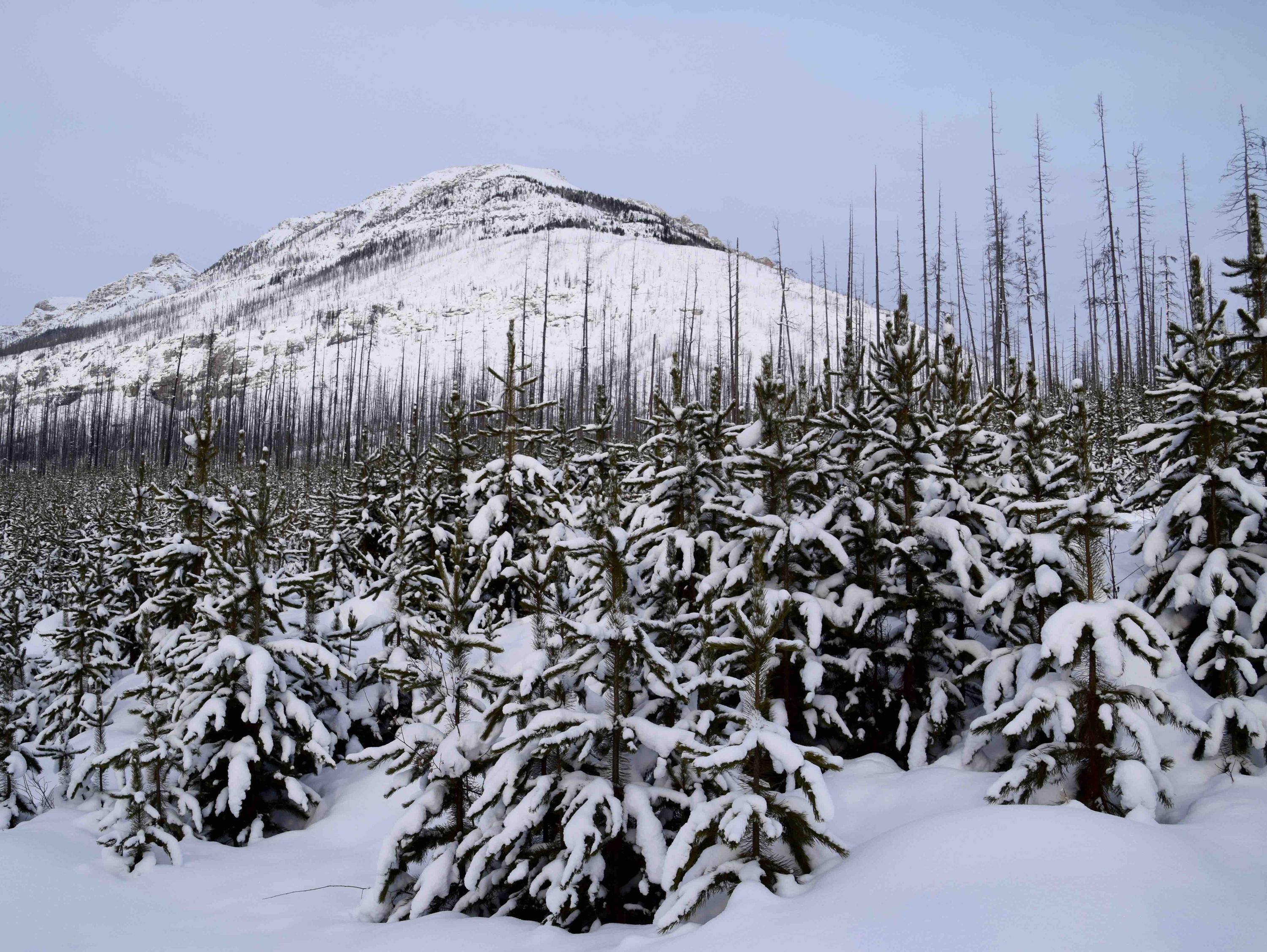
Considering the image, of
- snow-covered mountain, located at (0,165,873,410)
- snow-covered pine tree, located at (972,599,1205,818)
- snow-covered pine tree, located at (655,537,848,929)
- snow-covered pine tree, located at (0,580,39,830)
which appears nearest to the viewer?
snow-covered pine tree, located at (655,537,848,929)

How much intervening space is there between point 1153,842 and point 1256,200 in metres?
6.69

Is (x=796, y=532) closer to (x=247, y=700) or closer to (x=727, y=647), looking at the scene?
(x=727, y=647)

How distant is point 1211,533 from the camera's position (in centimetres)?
588

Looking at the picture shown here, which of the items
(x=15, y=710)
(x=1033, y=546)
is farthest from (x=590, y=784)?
(x=15, y=710)

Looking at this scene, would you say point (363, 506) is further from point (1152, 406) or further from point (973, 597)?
point (1152, 406)

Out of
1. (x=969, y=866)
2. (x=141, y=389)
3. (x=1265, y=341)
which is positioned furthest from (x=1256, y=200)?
(x=141, y=389)

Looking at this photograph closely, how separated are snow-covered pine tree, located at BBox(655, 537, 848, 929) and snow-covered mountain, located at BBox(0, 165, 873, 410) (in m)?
68.0

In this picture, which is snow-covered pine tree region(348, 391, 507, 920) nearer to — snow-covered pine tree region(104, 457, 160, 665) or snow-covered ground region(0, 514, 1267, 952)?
snow-covered ground region(0, 514, 1267, 952)

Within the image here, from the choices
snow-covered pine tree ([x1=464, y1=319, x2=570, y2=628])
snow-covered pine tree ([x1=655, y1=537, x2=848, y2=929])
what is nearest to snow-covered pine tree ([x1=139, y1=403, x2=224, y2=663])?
snow-covered pine tree ([x1=464, y1=319, x2=570, y2=628])

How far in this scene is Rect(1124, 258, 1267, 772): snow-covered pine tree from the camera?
5.41 m

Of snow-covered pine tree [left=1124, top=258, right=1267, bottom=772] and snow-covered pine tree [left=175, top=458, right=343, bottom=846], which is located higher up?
snow-covered pine tree [left=1124, top=258, right=1267, bottom=772]

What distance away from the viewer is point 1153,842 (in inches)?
154

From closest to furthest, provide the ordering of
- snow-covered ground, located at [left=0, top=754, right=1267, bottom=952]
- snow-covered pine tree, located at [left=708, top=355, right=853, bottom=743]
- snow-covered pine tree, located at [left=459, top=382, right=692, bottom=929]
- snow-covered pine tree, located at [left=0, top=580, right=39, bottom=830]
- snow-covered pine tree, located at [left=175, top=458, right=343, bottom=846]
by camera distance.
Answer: snow-covered ground, located at [left=0, top=754, right=1267, bottom=952] → snow-covered pine tree, located at [left=459, top=382, right=692, bottom=929] → snow-covered pine tree, located at [left=708, top=355, right=853, bottom=743] → snow-covered pine tree, located at [left=175, top=458, right=343, bottom=846] → snow-covered pine tree, located at [left=0, top=580, right=39, bottom=830]

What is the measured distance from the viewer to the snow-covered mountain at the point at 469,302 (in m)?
95.2
